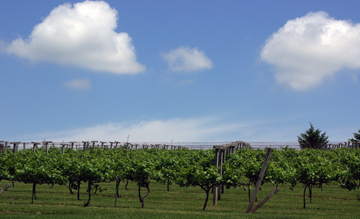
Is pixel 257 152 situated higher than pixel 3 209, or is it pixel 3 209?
pixel 257 152

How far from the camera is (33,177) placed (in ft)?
84.2

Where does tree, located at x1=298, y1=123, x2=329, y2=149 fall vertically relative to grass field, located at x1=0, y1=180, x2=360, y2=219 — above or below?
above

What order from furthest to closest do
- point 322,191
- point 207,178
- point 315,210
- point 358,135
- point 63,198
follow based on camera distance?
point 358,135
point 322,191
point 63,198
point 315,210
point 207,178

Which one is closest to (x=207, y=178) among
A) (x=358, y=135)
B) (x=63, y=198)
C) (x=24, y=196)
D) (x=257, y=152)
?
(x=63, y=198)

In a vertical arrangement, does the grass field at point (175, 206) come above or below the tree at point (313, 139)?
below

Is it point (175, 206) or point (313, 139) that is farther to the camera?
point (313, 139)

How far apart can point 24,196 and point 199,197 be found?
13352 millimetres

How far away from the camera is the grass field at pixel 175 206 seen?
777 inches

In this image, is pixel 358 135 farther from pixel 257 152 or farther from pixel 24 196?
pixel 24 196

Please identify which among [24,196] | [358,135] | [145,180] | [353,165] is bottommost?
[24,196]

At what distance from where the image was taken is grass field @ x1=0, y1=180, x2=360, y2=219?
1973 cm

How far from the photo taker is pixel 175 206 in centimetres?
2348

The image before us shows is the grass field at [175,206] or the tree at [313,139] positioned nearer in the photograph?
the grass field at [175,206]

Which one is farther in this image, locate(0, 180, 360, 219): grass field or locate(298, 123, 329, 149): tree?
locate(298, 123, 329, 149): tree
